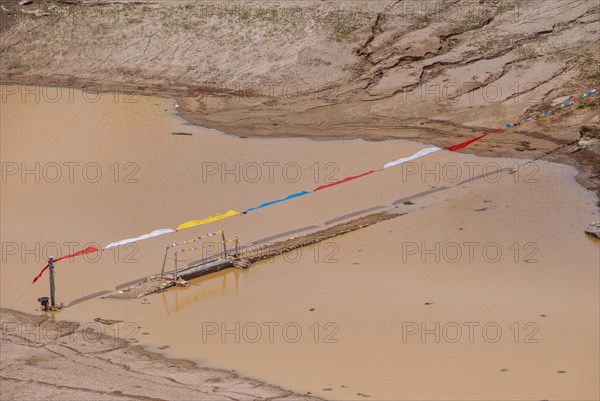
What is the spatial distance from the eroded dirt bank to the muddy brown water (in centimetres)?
172

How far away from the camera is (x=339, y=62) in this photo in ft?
108

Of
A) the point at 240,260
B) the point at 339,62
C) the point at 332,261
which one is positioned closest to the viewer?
the point at 240,260

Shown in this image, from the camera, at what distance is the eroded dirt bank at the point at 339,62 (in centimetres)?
2900

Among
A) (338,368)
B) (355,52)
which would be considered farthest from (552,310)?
(355,52)

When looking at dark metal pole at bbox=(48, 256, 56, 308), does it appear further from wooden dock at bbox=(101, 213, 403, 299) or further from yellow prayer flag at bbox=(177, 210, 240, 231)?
yellow prayer flag at bbox=(177, 210, 240, 231)

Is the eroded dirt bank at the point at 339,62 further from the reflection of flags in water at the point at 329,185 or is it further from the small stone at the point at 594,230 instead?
the small stone at the point at 594,230

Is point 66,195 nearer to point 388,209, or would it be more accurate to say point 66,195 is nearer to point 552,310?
point 388,209

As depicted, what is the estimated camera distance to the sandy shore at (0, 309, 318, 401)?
15.3 m

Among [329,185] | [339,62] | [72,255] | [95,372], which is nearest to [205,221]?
[72,255]

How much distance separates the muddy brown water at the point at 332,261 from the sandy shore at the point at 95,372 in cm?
42

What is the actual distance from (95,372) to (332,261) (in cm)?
621

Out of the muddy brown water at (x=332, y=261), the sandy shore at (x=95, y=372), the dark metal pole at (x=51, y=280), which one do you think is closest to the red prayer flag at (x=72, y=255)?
the muddy brown water at (x=332, y=261)

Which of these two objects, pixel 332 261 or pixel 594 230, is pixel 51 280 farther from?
pixel 594 230

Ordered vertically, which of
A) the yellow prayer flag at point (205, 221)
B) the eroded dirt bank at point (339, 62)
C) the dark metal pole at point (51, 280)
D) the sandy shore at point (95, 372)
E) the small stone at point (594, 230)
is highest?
the eroded dirt bank at point (339, 62)
